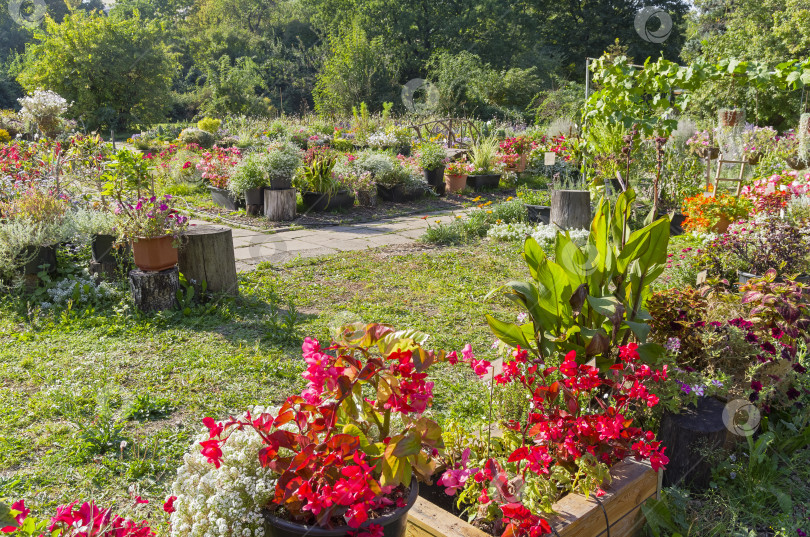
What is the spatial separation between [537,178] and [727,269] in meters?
7.87

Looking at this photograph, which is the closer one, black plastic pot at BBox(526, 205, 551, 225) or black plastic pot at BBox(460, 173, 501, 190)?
black plastic pot at BBox(526, 205, 551, 225)

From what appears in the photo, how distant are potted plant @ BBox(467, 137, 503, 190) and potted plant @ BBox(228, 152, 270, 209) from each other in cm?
417

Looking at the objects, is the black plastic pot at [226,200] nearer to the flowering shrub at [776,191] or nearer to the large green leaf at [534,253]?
the flowering shrub at [776,191]

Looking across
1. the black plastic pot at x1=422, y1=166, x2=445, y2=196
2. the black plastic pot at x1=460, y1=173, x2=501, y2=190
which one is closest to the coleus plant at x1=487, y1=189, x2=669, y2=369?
the black plastic pot at x1=422, y1=166, x2=445, y2=196

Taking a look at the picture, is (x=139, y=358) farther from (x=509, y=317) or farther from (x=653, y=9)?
(x=653, y=9)

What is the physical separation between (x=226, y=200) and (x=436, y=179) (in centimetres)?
359

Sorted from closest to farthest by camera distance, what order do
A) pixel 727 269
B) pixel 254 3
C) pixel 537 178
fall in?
1. pixel 727 269
2. pixel 537 178
3. pixel 254 3

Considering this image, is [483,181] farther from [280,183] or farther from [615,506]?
[615,506]

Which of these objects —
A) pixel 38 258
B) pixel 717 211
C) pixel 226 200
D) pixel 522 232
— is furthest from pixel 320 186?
pixel 717 211

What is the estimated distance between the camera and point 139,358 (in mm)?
3320

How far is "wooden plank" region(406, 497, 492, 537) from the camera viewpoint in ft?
4.84

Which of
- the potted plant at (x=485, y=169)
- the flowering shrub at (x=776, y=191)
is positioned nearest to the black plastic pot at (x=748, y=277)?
the flowering shrub at (x=776, y=191)

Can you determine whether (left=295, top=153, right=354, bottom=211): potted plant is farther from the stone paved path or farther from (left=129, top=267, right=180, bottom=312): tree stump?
(left=129, top=267, right=180, bottom=312): tree stump

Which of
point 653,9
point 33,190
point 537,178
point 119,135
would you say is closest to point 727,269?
point 33,190
